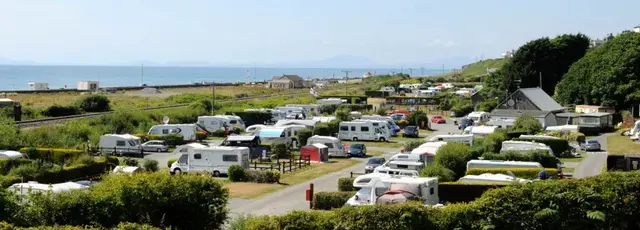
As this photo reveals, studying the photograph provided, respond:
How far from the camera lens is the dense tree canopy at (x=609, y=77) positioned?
191 ft

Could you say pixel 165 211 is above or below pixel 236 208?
above

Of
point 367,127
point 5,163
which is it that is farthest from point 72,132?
point 367,127

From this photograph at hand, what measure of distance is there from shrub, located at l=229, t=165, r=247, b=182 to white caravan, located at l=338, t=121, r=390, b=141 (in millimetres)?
16891

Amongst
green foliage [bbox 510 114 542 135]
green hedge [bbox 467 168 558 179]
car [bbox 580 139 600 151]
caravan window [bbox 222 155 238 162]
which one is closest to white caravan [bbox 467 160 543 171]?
green hedge [bbox 467 168 558 179]

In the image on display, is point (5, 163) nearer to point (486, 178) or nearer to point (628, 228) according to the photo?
point (486, 178)

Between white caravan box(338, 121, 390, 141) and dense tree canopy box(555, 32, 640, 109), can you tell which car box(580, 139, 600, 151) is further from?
dense tree canopy box(555, 32, 640, 109)

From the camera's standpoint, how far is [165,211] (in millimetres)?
13680

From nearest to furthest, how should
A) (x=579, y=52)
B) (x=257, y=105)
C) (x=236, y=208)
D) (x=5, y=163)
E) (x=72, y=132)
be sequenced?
(x=236, y=208) < (x=5, y=163) < (x=72, y=132) < (x=257, y=105) < (x=579, y=52)

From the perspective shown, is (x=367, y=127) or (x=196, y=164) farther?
(x=367, y=127)

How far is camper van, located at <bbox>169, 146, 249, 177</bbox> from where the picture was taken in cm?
2831

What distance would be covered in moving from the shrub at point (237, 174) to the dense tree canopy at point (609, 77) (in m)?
42.0

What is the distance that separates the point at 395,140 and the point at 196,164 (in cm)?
1821

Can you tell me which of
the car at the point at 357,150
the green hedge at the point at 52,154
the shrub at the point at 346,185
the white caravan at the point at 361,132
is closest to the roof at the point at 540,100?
the white caravan at the point at 361,132

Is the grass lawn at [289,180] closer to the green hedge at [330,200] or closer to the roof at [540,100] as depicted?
the green hedge at [330,200]
